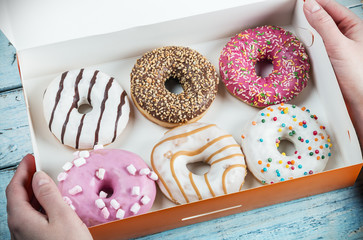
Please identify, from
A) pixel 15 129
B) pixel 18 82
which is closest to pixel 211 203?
pixel 15 129

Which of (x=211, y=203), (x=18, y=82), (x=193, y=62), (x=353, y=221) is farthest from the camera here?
(x=18, y=82)

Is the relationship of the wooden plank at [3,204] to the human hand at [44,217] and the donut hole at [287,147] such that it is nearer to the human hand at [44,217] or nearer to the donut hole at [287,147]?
the human hand at [44,217]

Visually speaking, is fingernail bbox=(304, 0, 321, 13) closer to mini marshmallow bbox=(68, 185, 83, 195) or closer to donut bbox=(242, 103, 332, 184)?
donut bbox=(242, 103, 332, 184)

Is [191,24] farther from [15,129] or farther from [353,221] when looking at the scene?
[353,221]

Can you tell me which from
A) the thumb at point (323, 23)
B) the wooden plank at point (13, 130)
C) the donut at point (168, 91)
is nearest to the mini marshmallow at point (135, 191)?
the donut at point (168, 91)

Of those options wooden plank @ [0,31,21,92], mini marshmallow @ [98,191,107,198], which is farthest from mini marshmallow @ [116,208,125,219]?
wooden plank @ [0,31,21,92]

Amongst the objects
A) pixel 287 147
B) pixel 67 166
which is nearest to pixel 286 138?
pixel 287 147
